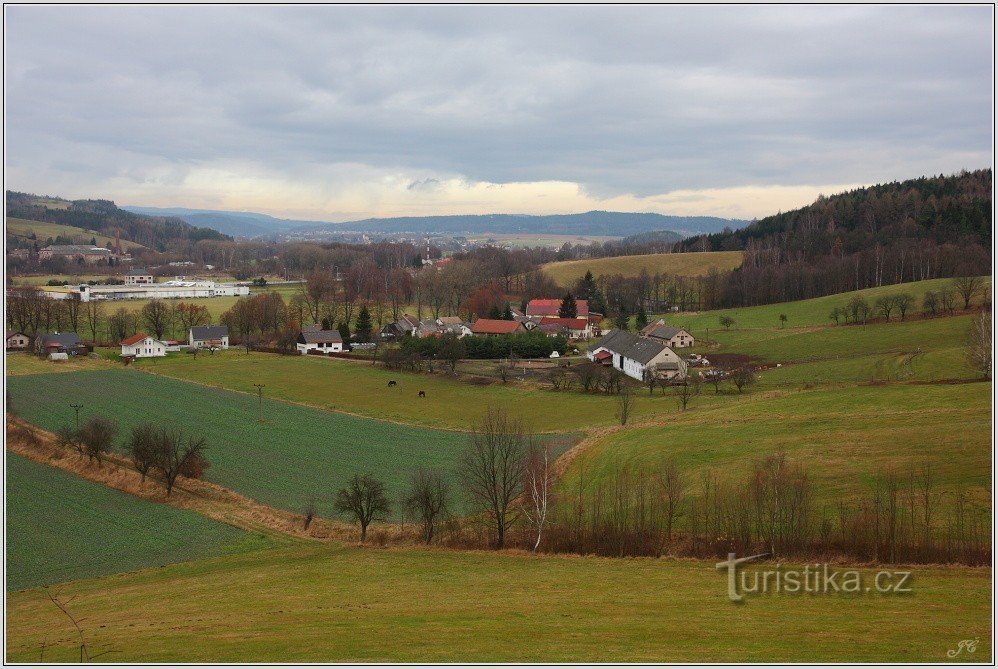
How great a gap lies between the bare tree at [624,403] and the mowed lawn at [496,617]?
16662 millimetres

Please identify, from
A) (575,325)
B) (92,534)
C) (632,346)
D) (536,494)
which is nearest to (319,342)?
(575,325)

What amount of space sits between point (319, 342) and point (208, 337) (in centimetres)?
1055

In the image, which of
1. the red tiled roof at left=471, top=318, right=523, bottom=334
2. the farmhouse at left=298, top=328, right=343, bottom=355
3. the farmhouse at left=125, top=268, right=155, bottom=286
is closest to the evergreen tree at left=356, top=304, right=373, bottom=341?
the farmhouse at left=298, top=328, right=343, bottom=355

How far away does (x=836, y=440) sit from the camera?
26844mm

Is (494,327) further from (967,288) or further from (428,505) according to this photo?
(428,505)

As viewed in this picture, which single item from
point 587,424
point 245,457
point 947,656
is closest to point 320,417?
point 245,457

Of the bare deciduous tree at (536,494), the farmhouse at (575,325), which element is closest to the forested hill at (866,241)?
the farmhouse at (575,325)

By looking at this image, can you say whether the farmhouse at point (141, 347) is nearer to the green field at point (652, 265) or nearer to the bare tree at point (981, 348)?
the bare tree at point (981, 348)

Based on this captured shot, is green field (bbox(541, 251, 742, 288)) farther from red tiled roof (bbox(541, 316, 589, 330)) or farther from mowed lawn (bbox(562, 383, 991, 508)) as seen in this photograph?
mowed lawn (bbox(562, 383, 991, 508))

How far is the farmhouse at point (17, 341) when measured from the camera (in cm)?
6656

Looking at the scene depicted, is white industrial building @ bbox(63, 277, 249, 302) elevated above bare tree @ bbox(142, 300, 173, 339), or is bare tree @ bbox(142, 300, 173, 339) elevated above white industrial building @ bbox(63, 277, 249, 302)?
white industrial building @ bbox(63, 277, 249, 302)

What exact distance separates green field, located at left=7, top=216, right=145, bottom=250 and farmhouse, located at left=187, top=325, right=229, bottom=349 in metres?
112

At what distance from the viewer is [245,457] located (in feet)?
105

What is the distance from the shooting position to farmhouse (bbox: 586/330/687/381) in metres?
50.7
